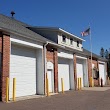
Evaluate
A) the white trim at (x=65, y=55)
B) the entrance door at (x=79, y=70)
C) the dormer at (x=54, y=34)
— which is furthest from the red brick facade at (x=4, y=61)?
the entrance door at (x=79, y=70)

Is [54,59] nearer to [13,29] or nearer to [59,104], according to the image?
[13,29]

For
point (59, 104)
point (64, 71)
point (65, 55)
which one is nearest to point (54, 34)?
point (65, 55)

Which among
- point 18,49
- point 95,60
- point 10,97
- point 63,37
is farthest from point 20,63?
point 95,60

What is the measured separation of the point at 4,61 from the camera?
549 inches

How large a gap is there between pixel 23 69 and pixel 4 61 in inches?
133

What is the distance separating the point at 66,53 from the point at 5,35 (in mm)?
10717

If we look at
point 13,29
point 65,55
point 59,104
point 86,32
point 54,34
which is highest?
point 86,32

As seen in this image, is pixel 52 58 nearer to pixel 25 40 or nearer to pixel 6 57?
pixel 25 40

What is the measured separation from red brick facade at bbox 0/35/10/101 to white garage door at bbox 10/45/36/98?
1.50m

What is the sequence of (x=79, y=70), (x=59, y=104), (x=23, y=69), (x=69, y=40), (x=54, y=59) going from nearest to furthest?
(x=59, y=104) < (x=23, y=69) < (x=54, y=59) < (x=69, y=40) < (x=79, y=70)

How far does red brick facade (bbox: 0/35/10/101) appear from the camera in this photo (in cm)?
1366

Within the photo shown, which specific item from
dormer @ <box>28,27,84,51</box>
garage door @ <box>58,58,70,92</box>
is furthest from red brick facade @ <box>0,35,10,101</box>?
dormer @ <box>28,27,84,51</box>

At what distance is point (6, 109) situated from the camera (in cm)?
1081

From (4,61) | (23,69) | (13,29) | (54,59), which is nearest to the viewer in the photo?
(4,61)
